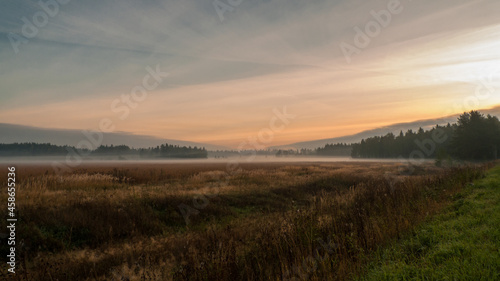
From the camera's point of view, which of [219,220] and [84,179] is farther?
[84,179]

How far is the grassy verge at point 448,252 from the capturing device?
4668 millimetres

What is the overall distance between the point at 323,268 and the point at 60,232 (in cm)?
991

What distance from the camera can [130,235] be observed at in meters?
11.1

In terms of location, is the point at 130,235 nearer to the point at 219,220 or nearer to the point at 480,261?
the point at 219,220

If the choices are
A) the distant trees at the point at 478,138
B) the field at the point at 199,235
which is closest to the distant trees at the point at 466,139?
the distant trees at the point at 478,138


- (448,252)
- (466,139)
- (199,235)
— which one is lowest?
(199,235)

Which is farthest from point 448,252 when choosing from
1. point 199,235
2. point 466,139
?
point 466,139

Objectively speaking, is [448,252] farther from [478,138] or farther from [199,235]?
[478,138]

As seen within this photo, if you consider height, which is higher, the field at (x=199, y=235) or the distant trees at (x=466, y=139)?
the distant trees at (x=466, y=139)

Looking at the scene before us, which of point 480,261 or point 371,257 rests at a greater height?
point 480,261

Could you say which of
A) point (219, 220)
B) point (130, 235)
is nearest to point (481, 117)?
point (219, 220)

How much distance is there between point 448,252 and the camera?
554 cm

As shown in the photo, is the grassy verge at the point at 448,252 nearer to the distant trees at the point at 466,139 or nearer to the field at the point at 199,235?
the field at the point at 199,235

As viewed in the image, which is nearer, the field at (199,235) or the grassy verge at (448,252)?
the grassy verge at (448,252)
